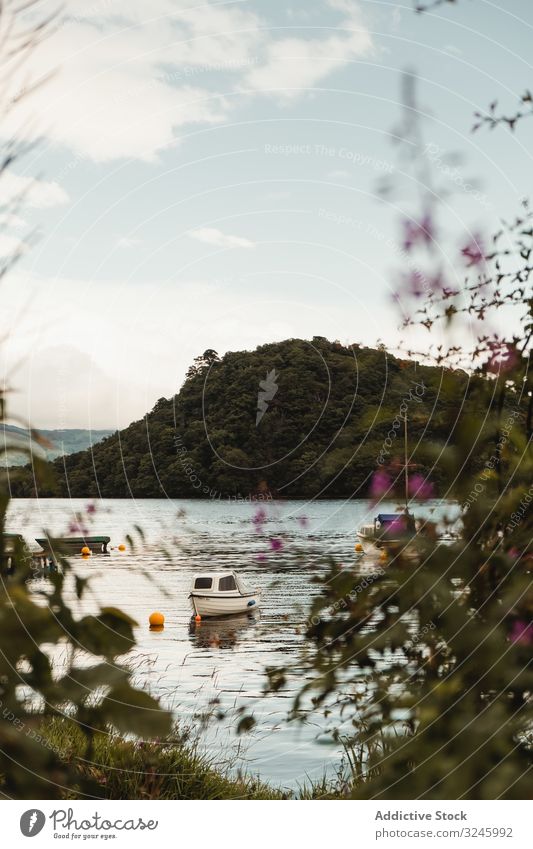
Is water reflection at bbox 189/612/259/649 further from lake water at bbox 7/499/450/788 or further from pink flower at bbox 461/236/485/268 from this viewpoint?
pink flower at bbox 461/236/485/268

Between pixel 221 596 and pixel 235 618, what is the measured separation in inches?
17.2

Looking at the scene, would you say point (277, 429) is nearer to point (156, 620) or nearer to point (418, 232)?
point (418, 232)

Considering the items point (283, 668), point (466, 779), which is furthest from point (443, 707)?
point (283, 668)

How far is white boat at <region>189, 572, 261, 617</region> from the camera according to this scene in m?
13.7

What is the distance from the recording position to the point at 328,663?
1.12 meters

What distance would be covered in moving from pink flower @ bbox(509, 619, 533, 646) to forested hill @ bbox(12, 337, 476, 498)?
215mm

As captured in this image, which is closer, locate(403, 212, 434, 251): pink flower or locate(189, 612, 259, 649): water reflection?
locate(403, 212, 434, 251): pink flower

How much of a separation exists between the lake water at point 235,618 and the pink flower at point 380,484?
0.16ft

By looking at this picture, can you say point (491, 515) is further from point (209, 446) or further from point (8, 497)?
point (209, 446)

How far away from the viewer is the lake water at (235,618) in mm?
1185

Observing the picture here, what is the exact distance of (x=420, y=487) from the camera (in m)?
1.16

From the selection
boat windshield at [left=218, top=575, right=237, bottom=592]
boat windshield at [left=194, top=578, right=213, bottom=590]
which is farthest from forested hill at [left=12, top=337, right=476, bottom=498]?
boat windshield at [left=194, top=578, right=213, bottom=590]

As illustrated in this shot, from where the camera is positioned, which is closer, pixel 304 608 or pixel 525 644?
pixel 525 644

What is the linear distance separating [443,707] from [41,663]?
507 mm
